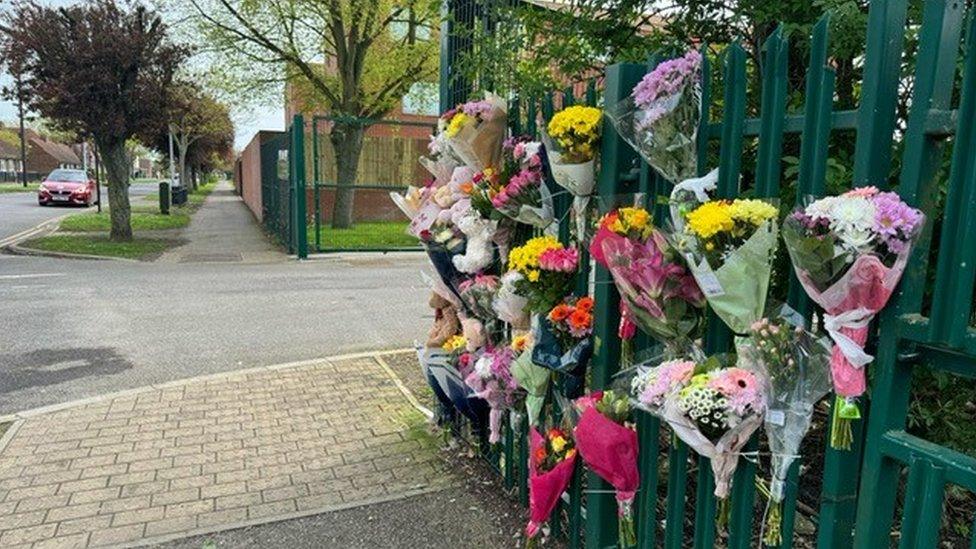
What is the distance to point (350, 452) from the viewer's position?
393cm

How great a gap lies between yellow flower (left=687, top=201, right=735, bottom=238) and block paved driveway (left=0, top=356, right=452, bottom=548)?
2.28 metres

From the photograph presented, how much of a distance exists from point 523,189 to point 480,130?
0.58 meters

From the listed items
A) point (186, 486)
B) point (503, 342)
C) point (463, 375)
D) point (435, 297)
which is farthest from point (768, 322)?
Answer: point (186, 486)

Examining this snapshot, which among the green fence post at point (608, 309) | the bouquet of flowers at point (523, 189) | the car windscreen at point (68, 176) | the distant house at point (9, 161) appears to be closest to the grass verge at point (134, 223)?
the car windscreen at point (68, 176)

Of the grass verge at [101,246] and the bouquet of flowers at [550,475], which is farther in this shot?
the grass verge at [101,246]

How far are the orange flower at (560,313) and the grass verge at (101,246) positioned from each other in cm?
1179

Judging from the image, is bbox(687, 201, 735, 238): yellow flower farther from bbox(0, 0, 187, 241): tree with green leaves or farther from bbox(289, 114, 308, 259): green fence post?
bbox(0, 0, 187, 241): tree with green leaves

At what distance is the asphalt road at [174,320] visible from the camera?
550cm

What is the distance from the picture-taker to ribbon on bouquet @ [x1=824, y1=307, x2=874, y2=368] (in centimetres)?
161

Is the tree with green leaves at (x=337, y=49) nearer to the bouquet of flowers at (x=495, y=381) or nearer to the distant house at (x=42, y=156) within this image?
the bouquet of flowers at (x=495, y=381)

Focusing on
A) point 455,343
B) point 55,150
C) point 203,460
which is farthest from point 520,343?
point 55,150

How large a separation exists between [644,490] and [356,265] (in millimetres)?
9908

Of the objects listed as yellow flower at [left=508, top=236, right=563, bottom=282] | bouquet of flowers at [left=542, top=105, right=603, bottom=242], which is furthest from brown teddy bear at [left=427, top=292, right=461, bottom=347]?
bouquet of flowers at [left=542, top=105, right=603, bottom=242]

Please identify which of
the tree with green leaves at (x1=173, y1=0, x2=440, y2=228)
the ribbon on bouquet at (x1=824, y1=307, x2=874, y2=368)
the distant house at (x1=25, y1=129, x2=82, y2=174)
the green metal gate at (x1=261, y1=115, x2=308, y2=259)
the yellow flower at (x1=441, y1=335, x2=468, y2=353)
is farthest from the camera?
the distant house at (x1=25, y1=129, x2=82, y2=174)
